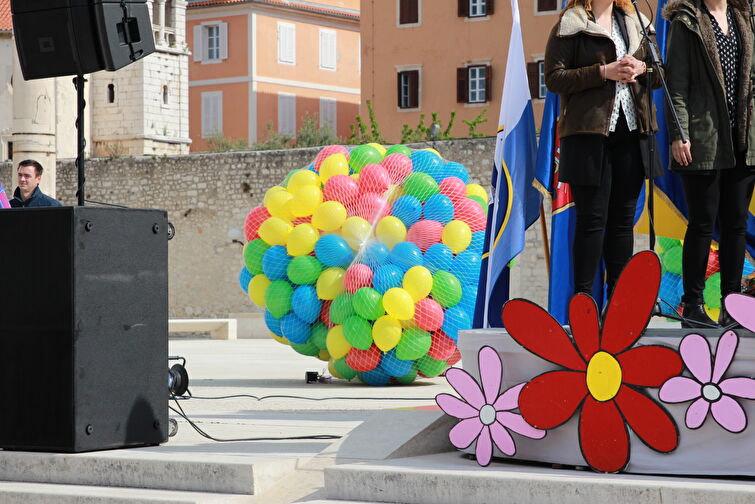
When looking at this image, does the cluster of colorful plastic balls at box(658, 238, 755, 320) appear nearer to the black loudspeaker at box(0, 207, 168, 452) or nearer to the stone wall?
the black loudspeaker at box(0, 207, 168, 452)

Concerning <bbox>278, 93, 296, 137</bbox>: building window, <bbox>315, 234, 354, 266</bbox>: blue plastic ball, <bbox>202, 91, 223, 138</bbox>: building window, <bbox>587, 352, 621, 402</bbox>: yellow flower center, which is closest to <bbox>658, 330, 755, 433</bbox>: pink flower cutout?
<bbox>587, 352, 621, 402</bbox>: yellow flower center

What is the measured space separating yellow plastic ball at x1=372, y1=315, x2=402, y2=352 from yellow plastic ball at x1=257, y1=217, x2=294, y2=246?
1161mm

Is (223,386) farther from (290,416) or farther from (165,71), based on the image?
(165,71)

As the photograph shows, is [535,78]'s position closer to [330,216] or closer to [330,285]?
[330,216]

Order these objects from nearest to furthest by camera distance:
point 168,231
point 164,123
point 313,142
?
point 168,231 < point 313,142 < point 164,123

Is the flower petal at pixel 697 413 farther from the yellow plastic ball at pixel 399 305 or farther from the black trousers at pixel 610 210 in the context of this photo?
the yellow plastic ball at pixel 399 305

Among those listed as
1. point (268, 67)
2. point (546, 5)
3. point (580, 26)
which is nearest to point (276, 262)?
point (580, 26)

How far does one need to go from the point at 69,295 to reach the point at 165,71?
39366 mm

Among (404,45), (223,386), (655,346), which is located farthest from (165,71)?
(655,346)

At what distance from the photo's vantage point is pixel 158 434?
17.7ft

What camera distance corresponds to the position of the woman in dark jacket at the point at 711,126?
5074 millimetres

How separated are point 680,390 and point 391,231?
5368mm

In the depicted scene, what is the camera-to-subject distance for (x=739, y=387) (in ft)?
13.6

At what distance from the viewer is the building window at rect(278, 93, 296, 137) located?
152 feet
